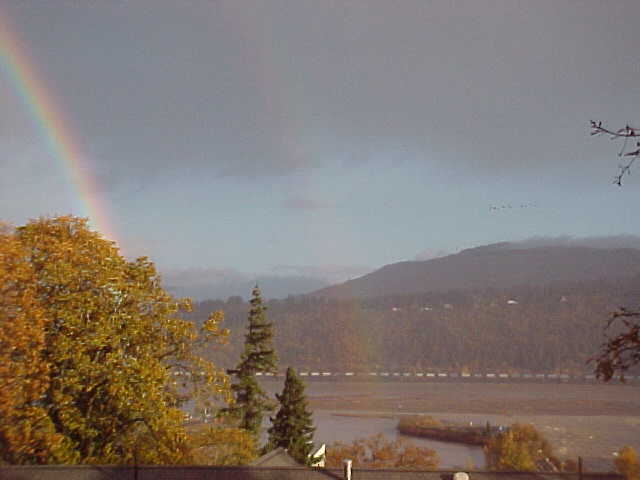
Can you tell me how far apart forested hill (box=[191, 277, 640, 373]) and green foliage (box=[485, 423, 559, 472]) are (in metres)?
61.3

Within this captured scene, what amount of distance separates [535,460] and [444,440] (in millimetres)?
15083

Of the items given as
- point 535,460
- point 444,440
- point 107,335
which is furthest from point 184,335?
point 444,440

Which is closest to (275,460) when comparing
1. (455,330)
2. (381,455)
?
(381,455)

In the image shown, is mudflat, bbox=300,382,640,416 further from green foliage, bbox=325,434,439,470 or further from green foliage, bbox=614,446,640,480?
green foliage, bbox=614,446,640,480

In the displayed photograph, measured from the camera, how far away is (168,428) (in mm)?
13070

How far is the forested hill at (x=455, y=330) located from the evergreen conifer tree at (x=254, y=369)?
75.0 metres

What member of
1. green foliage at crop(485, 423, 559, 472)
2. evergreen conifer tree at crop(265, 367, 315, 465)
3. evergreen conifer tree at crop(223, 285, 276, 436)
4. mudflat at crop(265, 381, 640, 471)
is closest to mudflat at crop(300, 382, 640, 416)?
mudflat at crop(265, 381, 640, 471)

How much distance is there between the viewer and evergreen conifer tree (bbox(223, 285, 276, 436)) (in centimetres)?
2958

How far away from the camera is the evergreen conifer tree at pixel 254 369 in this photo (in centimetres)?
2958

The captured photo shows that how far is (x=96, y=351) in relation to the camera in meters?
13.4

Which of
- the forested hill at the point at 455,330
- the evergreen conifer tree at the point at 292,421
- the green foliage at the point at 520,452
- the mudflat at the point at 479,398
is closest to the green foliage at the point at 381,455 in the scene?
the green foliage at the point at 520,452

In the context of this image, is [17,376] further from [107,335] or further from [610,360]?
[610,360]

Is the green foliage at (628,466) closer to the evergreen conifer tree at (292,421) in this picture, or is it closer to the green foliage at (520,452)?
the green foliage at (520,452)

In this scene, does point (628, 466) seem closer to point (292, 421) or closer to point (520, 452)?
point (292, 421)
